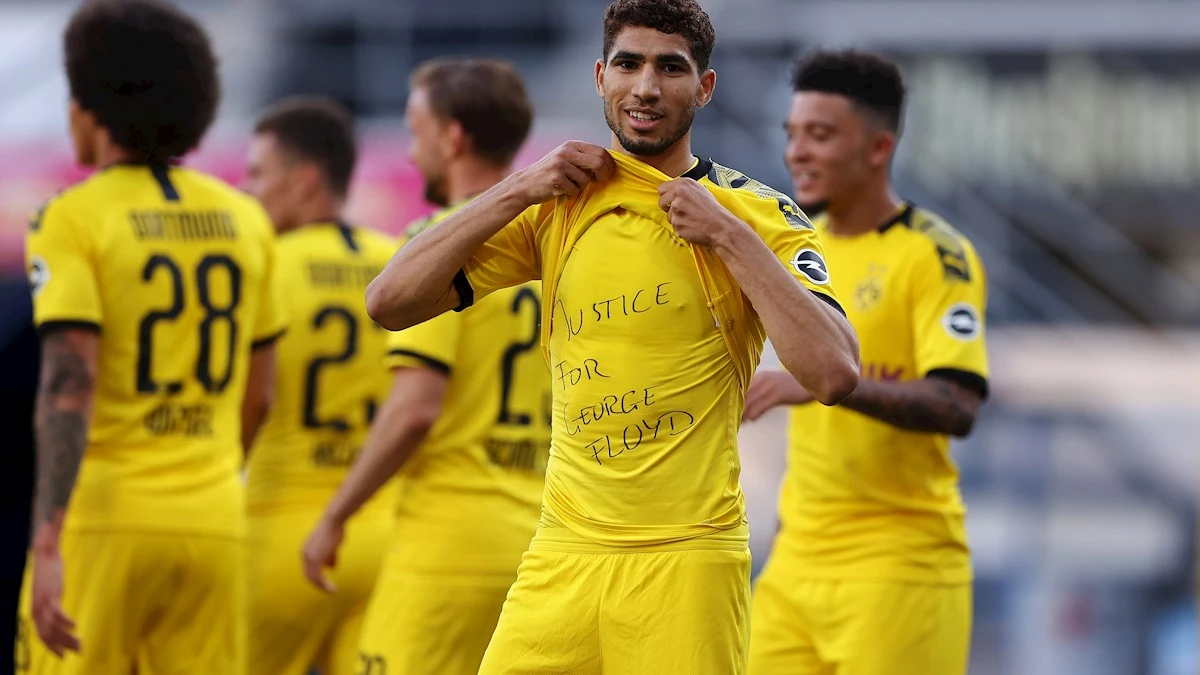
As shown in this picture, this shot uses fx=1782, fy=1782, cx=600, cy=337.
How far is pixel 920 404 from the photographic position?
18.4 feet

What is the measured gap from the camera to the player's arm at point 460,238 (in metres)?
4.31

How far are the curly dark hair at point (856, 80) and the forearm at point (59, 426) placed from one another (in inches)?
104

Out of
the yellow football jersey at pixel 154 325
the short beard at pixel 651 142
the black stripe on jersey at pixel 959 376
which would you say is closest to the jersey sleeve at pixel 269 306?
the yellow football jersey at pixel 154 325

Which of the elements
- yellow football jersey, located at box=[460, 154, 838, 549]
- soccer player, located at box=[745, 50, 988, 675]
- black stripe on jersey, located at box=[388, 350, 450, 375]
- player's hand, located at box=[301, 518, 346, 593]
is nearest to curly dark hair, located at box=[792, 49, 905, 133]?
soccer player, located at box=[745, 50, 988, 675]

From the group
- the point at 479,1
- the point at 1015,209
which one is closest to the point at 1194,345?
the point at 1015,209

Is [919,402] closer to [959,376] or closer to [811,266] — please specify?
[959,376]

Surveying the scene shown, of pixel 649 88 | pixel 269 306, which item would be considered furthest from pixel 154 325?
pixel 649 88

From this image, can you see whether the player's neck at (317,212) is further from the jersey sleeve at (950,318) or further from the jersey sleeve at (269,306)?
the jersey sleeve at (950,318)

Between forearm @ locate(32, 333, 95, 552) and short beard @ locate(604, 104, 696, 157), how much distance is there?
2057mm

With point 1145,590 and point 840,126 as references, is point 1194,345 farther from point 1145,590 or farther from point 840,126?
point 840,126

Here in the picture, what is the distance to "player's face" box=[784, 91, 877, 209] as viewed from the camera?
6.16 meters

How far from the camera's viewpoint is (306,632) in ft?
22.2

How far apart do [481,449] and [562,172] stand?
6.69 ft

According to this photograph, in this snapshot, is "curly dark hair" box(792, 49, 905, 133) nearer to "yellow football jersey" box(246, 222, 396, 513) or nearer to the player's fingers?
"yellow football jersey" box(246, 222, 396, 513)
